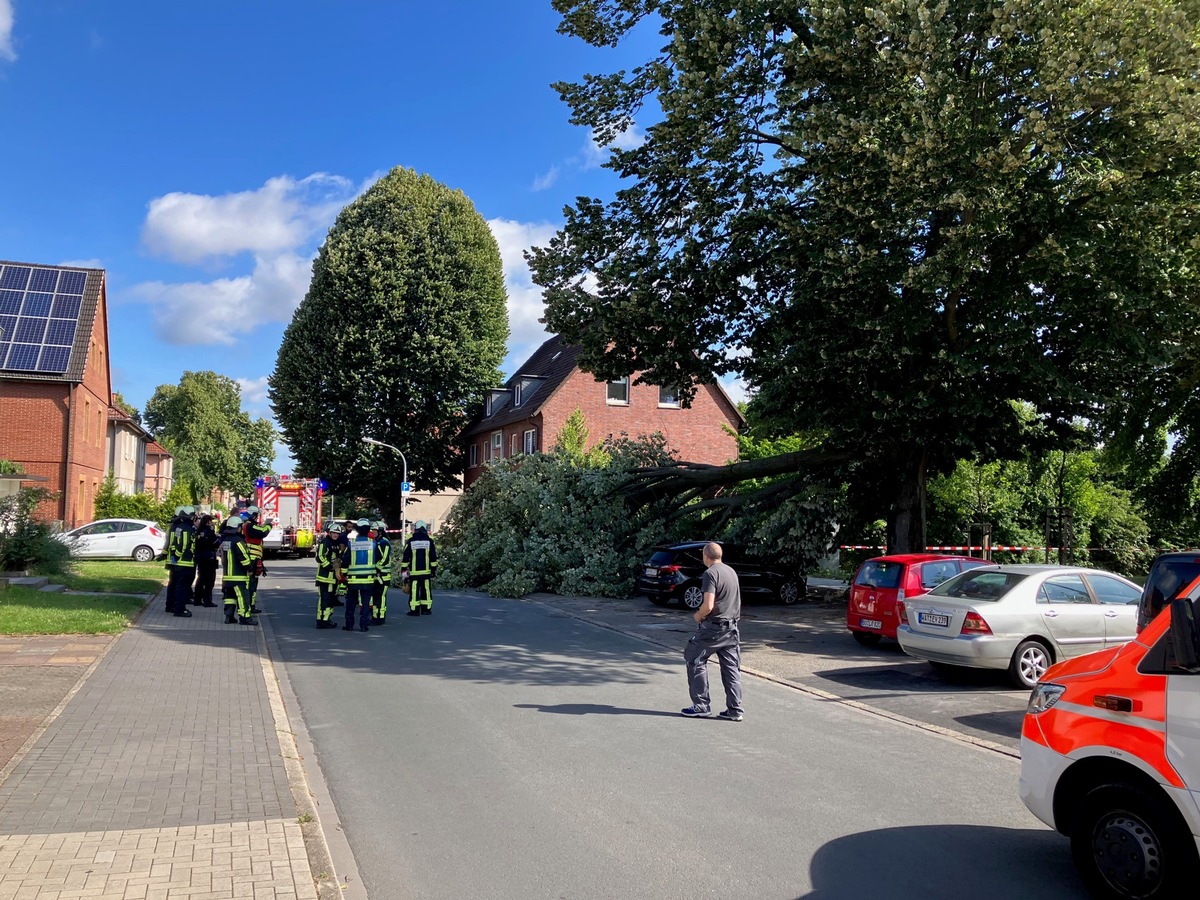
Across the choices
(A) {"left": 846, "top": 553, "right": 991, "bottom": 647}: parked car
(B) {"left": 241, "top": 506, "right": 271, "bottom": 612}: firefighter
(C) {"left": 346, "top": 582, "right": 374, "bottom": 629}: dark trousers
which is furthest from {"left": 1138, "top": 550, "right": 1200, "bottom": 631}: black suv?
(B) {"left": 241, "top": 506, "right": 271, "bottom": 612}: firefighter

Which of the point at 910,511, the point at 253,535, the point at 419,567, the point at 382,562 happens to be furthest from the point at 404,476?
the point at 910,511

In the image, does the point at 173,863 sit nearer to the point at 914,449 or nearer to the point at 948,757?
the point at 948,757

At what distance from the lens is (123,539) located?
97.8 feet

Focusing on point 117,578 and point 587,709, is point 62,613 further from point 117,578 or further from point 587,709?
point 587,709

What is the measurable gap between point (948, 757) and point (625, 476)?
50.4 feet

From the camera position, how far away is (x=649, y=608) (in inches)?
752

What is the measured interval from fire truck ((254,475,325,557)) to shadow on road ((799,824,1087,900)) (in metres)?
33.2

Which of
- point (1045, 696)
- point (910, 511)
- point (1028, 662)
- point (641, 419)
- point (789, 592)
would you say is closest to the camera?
point (1045, 696)

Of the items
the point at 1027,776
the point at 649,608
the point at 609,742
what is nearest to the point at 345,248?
the point at 649,608

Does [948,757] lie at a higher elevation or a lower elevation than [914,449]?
lower

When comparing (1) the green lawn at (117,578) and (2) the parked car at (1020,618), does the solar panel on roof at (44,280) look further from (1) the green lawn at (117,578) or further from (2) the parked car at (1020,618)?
(2) the parked car at (1020,618)

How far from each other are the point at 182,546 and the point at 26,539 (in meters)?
5.68

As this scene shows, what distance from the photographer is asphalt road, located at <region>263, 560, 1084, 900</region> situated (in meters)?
4.74

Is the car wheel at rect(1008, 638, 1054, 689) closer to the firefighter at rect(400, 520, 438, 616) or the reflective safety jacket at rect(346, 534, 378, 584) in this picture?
the reflective safety jacket at rect(346, 534, 378, 584)
